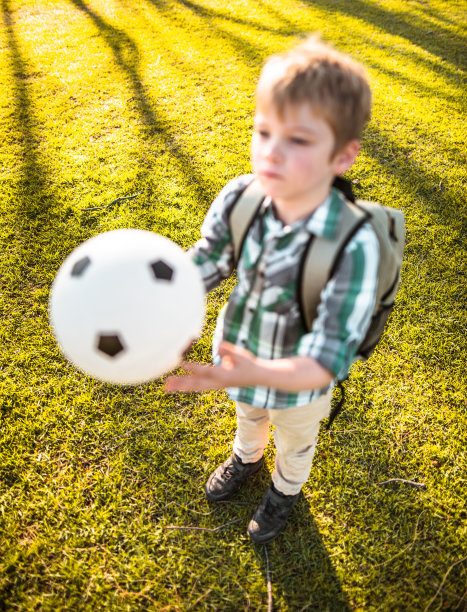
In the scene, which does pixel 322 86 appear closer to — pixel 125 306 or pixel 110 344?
pixel 125 306

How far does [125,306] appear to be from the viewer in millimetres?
1114

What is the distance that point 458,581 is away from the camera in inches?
73.8

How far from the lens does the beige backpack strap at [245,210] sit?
1.31 metres

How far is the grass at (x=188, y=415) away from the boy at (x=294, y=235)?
1026mm

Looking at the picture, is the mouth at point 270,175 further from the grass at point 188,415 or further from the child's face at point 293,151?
the grass at point 188,415

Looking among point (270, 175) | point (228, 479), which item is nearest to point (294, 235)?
point (270, 175)

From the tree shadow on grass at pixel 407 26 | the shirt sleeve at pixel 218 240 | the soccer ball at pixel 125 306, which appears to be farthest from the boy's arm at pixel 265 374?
the tree shadow on grass at pixel 407 26

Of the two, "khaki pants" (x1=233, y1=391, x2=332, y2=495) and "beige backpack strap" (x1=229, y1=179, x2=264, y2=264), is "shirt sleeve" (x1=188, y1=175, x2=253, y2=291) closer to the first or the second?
"beige backpack strap" (x1=229, y1=179, x2=264, y2=264)

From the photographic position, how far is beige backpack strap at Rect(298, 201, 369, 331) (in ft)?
3.82

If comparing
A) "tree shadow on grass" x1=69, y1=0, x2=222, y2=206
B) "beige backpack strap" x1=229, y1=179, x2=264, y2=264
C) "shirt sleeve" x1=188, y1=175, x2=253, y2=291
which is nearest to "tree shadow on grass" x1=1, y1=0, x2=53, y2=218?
"tree shadow on grass" x1=69, y1=0, x2=222, y2=206

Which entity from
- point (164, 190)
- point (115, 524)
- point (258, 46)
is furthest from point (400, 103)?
point (115, 524)

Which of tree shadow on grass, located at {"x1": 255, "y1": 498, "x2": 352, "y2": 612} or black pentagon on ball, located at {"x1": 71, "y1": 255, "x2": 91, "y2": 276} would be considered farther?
tree shadow on grass, located at {"x1": 255, "y1": 498, "x2": 352, "y2": 612}

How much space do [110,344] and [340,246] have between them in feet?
2.28

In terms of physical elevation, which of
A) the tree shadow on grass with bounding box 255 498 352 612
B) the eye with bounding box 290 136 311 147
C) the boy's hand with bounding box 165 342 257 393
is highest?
the eye with bounding box 290 136 311 147
